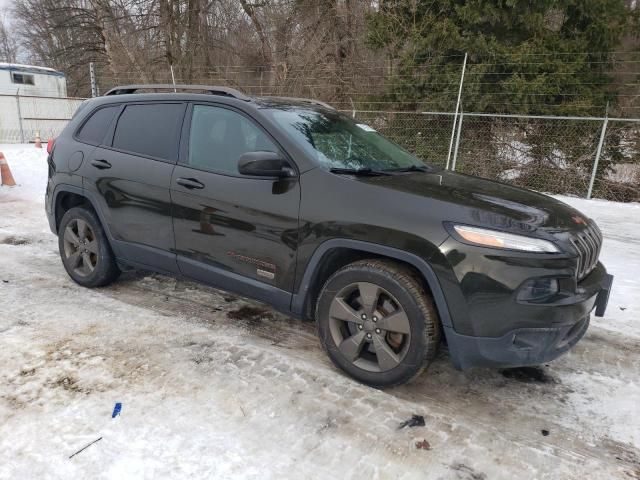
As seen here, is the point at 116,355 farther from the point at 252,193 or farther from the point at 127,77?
the point at 127,77

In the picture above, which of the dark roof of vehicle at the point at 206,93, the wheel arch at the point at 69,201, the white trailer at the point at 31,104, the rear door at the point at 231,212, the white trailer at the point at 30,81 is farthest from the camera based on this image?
the white trailer at the point at 30,81

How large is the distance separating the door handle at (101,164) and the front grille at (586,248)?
3.49 m

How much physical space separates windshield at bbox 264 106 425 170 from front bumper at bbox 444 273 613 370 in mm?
1339

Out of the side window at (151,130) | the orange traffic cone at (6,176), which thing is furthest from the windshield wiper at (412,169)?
the orange traffic cone at (6,176)

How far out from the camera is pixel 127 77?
2023 cm

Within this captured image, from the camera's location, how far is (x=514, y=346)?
2.49m

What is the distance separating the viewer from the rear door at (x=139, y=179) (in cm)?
360

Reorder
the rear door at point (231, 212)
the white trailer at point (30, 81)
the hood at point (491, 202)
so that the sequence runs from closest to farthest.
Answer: the hood at point (491, 202) < the rear door at point (231, 212) < the white trailer at point (30, 81)

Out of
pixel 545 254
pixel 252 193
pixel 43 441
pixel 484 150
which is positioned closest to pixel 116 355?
pixel 43 441

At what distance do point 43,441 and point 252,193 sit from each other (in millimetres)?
1774

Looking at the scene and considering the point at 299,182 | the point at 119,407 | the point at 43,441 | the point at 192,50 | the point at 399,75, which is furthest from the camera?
the point at 192,50

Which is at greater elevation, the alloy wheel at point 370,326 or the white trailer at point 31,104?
the white trailer at point 31,104

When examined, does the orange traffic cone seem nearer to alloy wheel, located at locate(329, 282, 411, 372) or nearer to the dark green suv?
the dark green suv

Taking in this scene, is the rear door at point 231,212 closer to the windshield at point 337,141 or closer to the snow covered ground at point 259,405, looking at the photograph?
the windshield at point 337,141
